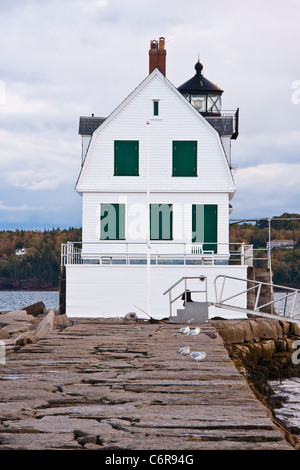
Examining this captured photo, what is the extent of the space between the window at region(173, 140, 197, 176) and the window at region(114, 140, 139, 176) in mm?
1525

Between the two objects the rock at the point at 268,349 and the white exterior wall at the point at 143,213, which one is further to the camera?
the white exterior wall at the point at 143,213

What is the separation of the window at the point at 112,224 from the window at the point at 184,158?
2696 millimetres

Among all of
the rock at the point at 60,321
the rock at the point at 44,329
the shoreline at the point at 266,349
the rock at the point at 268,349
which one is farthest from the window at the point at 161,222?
the rock at the point at 44,329

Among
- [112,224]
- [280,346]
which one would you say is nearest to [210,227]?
[112,224]

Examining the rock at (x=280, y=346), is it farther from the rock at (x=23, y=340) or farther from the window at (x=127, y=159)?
the rock at (x=23, y=340)

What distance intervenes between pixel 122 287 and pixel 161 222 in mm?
3965

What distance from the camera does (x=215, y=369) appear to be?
8.23 m

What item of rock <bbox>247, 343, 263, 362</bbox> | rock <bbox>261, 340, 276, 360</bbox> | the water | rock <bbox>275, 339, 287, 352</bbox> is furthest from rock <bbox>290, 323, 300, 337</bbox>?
the water

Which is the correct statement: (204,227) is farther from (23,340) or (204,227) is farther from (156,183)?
(23,340)

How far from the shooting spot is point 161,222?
84.7 ft

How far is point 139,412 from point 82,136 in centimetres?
2262

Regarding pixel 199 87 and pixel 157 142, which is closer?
pixel 157 142

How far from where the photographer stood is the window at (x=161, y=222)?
25812 mm
